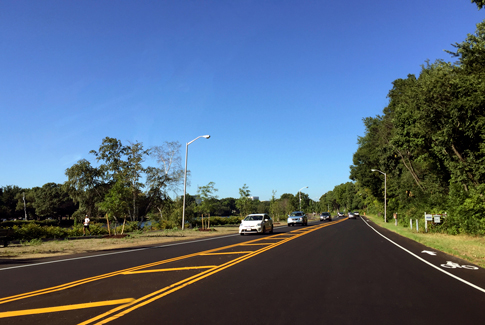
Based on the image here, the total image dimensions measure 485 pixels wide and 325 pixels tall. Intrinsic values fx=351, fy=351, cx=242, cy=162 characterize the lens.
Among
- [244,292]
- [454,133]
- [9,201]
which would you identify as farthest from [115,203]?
[9,201]

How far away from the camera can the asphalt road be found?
5605 mm

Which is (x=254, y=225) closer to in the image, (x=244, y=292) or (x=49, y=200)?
(x=244, y=292)

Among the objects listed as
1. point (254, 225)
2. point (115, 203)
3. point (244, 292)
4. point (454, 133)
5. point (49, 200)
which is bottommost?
point (244, 292)

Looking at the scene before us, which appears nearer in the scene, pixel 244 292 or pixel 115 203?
pixel 244 292

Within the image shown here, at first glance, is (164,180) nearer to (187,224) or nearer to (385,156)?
(187,224)

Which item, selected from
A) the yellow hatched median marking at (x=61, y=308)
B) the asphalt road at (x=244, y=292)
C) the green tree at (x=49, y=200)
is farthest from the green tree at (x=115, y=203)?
the green tree at (x=49, y=200)

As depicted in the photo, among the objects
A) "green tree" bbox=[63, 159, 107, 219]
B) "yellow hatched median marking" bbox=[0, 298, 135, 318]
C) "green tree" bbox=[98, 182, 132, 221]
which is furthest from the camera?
"green tree" bbox=[63, 159, 107, 219]

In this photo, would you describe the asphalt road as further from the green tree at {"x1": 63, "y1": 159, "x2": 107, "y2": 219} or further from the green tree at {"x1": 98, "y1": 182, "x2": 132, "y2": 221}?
the green tree at {"x1": 63, "y1": 159, "x2": 107, "y2": 219}

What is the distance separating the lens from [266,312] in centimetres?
584

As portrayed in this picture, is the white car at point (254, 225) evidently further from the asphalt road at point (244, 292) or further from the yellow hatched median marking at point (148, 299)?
the yellow hatched median marking at point (148, 299)

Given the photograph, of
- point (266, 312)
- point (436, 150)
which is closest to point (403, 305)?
point (266, 312)

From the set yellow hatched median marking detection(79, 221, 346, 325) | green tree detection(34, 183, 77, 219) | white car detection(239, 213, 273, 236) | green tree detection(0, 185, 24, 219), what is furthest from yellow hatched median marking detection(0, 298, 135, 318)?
green tree detection(0, 185, 24, 219)

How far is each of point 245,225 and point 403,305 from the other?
20258mm

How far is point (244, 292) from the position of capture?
7.30 metres
